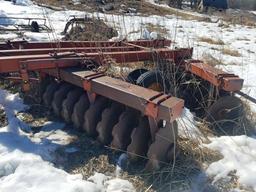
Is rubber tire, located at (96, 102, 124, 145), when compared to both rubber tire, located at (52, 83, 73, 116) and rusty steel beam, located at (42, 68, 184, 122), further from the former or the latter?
rubber tire, located at (52, 83, 73, 116)

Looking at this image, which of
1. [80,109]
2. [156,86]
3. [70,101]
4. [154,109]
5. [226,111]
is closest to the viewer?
[154,109]

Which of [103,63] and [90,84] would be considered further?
[103,63]

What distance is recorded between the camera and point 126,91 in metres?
3.12

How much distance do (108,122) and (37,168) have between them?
2.57 feet

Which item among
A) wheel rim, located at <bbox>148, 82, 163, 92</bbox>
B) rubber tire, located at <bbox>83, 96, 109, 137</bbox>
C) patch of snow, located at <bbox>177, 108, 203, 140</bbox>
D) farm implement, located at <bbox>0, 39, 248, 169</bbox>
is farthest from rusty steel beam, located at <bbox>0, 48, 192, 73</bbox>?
patch of snow, located at <bbox>177, 108, 203, 140</bbox>

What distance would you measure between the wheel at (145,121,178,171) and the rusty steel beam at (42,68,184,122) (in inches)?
8.3

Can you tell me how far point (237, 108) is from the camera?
3.96 m

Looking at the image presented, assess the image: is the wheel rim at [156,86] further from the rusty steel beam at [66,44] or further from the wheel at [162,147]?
the wheel at [162,147]

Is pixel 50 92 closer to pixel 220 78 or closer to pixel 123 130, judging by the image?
pixel 123 130

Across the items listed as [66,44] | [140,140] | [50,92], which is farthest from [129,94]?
[66,44]

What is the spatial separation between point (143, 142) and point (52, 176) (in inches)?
31.6

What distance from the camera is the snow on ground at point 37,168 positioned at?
112 inches

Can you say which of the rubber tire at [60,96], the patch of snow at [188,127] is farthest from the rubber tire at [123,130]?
the rubber tire at [60,96]

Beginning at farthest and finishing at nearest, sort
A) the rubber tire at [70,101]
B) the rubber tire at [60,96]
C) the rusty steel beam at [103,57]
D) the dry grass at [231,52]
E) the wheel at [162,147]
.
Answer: the dry grass at [231,52] → the rubber tire at [60,96] → the rubber tire at [70,101] → the rusty steel beam at [103,57] → the wheel at [162,147]
